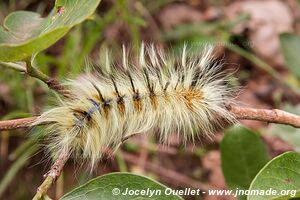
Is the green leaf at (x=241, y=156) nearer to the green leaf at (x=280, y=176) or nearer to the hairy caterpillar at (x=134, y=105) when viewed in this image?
the hairy caterpillar at (x=134, y=105)

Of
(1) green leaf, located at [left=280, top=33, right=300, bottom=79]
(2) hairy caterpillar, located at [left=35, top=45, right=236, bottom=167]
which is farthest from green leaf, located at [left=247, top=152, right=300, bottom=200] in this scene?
(1) green leaf, located at [left=280, top=33, right=300, bottom=79]

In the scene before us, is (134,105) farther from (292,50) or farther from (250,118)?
(292,50)

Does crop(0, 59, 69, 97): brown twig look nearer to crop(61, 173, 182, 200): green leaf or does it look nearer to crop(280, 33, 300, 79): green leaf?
crop(61, 173, 182, 200): green leaf

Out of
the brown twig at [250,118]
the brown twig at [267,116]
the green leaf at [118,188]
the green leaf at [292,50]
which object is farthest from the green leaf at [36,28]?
the green leaf at [292,50]

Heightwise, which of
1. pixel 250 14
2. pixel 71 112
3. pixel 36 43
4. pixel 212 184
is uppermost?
pixel 250 14

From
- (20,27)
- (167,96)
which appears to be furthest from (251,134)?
(20,27)

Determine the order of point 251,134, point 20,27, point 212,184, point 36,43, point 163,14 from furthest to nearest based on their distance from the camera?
point 163,14
point 212,184
point 251,134
point 20,27
point 36,43

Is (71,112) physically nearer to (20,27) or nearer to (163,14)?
(20,27)
